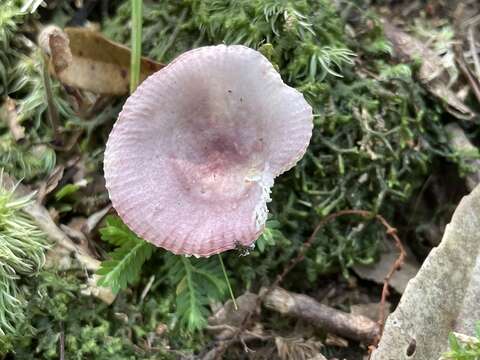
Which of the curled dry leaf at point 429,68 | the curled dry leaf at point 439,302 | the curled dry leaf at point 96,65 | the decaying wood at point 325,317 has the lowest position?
the decaying wood at point 325,317

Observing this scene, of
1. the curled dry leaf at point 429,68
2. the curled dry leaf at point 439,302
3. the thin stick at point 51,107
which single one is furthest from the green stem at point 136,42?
the curled dry leaf at point 439,302

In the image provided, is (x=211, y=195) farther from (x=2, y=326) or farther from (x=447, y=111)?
(x=447, y=111)

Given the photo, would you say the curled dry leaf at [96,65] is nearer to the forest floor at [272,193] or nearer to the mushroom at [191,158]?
the forest floor at [272,193]

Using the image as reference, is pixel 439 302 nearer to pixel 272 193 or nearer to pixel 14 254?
pixel 272 193

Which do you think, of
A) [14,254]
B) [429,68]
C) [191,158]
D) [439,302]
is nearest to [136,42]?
[191,158]

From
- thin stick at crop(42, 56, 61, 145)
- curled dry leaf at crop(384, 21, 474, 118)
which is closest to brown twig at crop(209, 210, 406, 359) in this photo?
curled dry leaf at crop(384, 21, 474, 118)

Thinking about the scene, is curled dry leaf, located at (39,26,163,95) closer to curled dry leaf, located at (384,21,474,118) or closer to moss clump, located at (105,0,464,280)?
moss clump, located at (105,0,464,280)
